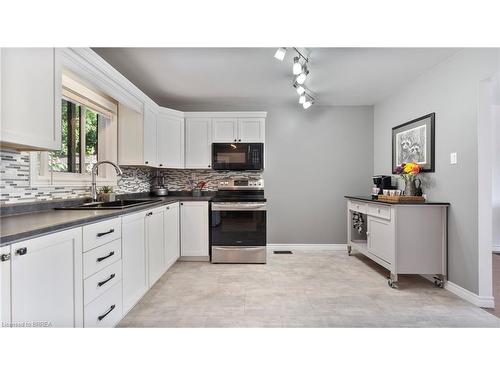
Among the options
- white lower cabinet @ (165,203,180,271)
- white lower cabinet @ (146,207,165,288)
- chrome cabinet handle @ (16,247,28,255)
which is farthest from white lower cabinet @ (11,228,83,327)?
white lower cabinet @ (165,203,180,271)

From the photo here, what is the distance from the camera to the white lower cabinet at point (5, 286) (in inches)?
37.7

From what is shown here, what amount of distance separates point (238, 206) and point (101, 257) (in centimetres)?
205

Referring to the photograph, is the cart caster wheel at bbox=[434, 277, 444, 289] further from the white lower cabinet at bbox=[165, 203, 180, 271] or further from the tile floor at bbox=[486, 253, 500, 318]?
the white lower cabinet at bbox=[165, 203, 180, 271]

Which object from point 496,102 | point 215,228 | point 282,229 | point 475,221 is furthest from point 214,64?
point 496,102

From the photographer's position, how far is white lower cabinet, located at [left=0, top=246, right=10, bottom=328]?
96 cm

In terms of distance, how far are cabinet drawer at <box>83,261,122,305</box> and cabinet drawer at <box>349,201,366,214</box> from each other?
2924 mm

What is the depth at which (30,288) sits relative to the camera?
1.08 m

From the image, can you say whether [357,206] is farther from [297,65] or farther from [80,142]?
[80,142]

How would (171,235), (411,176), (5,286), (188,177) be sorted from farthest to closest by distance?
(188,177)
(171,235)
(411,176)
(5,286)

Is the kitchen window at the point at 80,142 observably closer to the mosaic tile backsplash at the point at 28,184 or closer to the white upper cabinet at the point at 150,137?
the mosaic tile backsplash at the point at 28,184

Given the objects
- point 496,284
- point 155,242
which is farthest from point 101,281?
point 496,284

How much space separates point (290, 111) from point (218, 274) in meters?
2.77

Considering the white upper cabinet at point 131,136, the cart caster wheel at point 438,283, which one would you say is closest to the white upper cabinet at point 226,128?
the white upper cabinet at point 131,136

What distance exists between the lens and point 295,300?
2355mm
